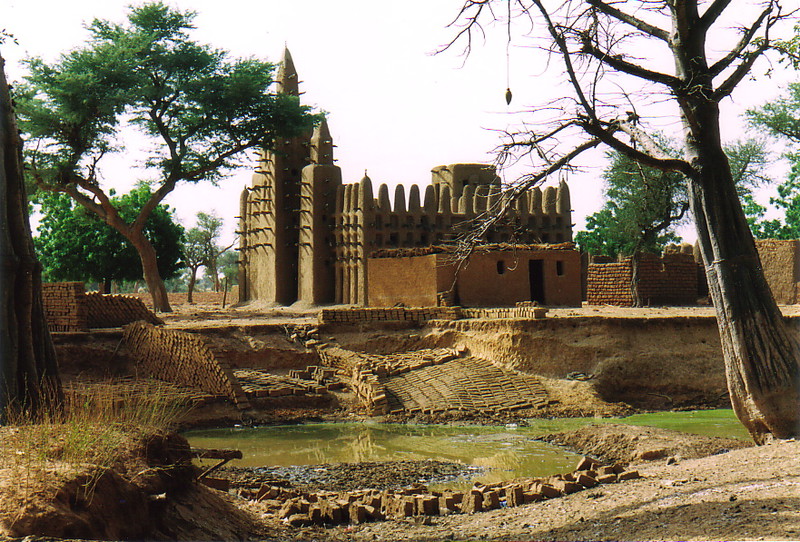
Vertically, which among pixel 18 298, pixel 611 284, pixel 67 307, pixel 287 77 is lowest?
pixel 67 307

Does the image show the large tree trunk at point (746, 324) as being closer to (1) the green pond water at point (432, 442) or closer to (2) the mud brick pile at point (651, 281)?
(1) the green pond water at point (432, 442)

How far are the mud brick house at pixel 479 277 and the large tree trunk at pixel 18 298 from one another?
40.8ft

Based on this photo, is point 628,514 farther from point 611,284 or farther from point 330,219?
point 330,219

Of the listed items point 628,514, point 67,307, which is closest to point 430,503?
point 628,514

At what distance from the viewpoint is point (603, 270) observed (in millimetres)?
24875

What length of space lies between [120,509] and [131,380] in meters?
12.2

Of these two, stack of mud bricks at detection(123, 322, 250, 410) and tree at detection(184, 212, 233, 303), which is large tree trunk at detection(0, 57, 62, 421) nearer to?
stack of mud bricks at detection(123, 322, 250, 410)

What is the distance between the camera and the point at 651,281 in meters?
24.0

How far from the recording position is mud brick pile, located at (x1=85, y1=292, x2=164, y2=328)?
21438mm

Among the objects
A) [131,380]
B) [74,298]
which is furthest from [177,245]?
[131,380]

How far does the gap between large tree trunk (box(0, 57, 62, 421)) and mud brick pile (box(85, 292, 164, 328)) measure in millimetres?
10516

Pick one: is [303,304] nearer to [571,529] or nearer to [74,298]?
[74,298]

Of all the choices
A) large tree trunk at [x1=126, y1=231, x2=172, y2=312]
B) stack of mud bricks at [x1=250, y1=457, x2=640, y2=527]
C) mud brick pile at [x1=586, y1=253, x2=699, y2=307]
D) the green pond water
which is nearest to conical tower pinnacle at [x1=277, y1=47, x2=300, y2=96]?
large tree trunk at [x1=126, y1=231, x2=172, y2=312]

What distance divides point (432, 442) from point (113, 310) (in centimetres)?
1089
